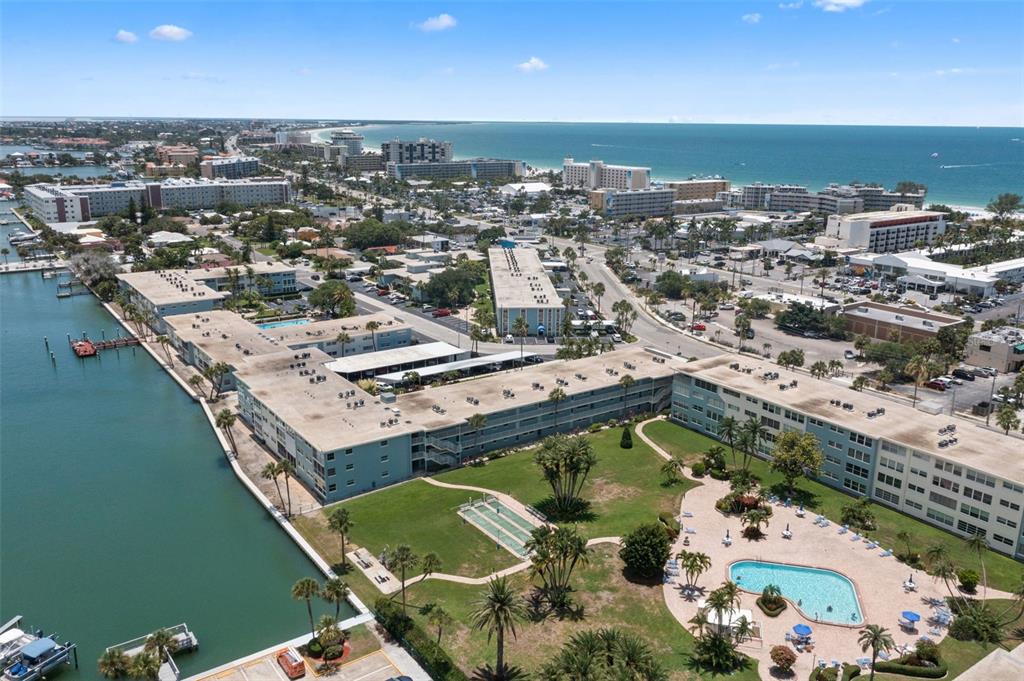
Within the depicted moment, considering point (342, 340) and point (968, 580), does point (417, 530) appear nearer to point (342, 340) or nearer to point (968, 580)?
point (968, 580)

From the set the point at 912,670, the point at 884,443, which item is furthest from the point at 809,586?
the point at 884,443

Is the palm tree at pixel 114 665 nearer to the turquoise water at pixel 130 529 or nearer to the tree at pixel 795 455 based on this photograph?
the turquoise water at pixel 130 529

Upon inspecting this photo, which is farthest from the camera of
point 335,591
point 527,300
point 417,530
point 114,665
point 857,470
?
point 527,300

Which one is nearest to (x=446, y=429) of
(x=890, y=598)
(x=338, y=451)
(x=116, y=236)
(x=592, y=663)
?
(x=338, y=451)

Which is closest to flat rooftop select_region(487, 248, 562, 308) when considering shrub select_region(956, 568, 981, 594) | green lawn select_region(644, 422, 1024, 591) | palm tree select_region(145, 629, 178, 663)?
green lawn select_region(644, 422, 1024, 591)

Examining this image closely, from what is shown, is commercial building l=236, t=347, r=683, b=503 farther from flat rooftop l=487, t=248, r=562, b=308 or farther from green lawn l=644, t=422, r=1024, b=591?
flat rooftop l=487, t=248, r=562, b=308

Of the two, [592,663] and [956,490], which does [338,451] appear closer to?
[592,663]

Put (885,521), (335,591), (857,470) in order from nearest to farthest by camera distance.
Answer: (335,591) → (885,521) → (857,470)
